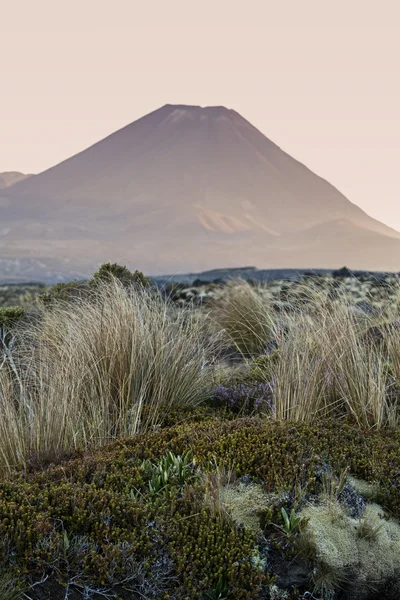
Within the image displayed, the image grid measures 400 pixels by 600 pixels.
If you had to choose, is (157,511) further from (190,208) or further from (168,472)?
(190,208)

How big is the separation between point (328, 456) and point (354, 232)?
610 ft

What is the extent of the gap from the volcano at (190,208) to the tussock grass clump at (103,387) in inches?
5560

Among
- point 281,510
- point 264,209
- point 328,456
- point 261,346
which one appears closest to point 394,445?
point 328,456

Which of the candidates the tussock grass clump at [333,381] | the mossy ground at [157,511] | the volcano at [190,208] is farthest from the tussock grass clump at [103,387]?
the volcano at [190,208]

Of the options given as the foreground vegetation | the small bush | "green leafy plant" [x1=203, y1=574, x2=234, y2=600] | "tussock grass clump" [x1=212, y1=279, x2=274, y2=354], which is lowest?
"green leafy plant" [x1=203, y1=574, x2=234, y2=600]

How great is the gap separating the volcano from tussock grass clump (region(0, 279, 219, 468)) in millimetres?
141235

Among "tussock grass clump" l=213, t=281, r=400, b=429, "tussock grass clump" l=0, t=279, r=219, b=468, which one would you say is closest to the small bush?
"tussock grass clump" l=0, t=279, r=219, b=468

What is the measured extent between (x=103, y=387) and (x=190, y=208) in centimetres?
17531

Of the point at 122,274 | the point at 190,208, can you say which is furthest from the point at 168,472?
the point at 190,208

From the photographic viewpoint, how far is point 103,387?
196 inches

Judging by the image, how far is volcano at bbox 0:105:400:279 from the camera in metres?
162

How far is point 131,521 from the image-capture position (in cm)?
274

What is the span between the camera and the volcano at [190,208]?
16175 centimetres

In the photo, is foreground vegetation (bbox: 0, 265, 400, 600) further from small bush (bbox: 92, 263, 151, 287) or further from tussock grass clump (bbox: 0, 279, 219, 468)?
small bush (bbox: 92, 263, 151, 287)
